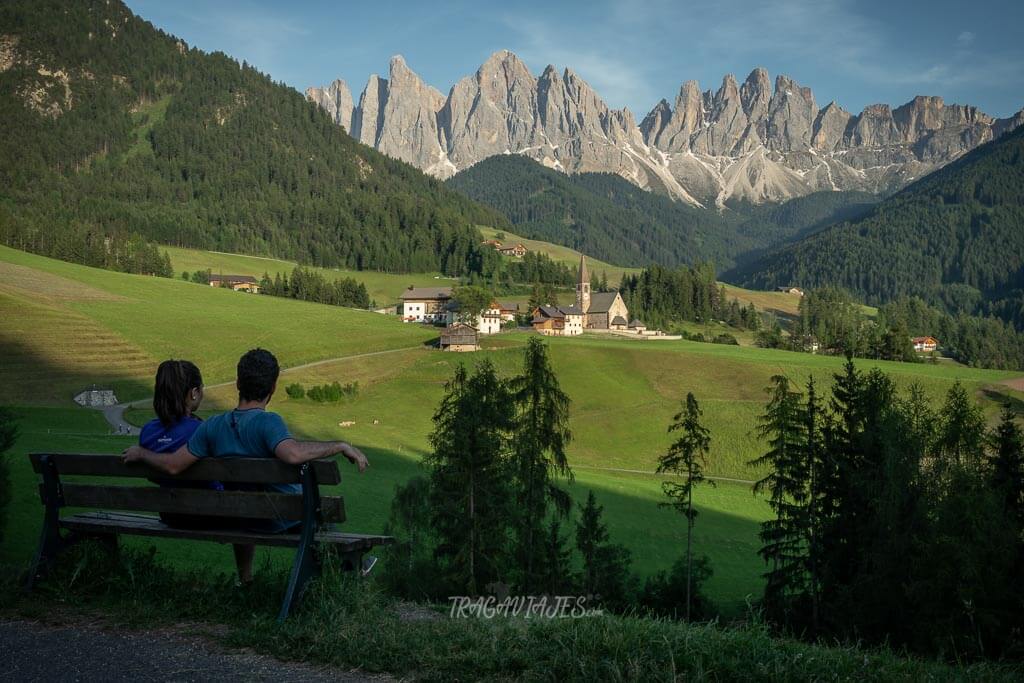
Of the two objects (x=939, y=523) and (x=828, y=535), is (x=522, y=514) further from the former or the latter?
(x=939, y=523)

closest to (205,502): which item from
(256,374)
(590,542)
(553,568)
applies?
(256,374)

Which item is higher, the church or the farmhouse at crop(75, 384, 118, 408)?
the church

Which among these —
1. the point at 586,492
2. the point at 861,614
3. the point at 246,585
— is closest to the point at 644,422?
the point at 586,492

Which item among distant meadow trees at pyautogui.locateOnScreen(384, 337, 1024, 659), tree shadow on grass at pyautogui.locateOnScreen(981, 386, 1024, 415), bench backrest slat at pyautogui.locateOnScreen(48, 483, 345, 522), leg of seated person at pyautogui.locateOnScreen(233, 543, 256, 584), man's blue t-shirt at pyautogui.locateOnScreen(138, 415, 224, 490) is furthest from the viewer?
tree shadow on grass at pyautogui.locateOnScreen(981, 386, 1024, 415)

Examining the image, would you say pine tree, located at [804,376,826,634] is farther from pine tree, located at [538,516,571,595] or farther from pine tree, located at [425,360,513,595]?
pine tree, located at [425,360,513,595]

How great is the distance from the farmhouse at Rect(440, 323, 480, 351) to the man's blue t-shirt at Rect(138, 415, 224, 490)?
93248 mm

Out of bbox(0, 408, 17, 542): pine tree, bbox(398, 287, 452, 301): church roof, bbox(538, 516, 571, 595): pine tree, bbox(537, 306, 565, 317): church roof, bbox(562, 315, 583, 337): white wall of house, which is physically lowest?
bbox(538, 516, 571, 595): pine tree

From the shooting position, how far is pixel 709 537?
146 ft

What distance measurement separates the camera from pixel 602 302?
488ft

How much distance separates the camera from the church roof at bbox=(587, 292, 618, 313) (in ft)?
481

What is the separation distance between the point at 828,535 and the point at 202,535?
1229 inches

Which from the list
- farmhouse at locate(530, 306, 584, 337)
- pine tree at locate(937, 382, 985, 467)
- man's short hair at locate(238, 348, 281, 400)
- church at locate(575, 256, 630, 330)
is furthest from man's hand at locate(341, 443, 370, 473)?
church at locate(575, 256, 630, 330)

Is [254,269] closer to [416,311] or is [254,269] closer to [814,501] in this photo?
[416,311]

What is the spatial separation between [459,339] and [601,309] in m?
51.2
